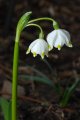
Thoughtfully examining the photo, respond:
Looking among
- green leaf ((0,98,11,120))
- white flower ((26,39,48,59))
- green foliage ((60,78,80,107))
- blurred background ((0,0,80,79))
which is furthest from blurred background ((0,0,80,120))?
white flower ((26,39,48,59))

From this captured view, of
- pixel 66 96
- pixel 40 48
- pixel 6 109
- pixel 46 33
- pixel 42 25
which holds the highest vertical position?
pixel 42 25

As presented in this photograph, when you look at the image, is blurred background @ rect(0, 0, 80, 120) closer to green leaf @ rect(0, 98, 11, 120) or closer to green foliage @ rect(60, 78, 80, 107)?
green foliage @ rect(60, 78, 80, 107)

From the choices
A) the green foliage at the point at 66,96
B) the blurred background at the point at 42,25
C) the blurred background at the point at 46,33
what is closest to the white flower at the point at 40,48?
the blurred background at the point at 46,33

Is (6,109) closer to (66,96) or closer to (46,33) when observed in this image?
(66,96)

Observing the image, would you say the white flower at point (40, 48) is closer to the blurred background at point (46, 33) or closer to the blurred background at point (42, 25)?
the blurred background at point (46, 33)

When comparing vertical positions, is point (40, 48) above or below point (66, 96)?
below

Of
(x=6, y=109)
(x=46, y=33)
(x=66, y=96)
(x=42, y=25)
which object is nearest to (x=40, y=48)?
(x=6, y=109)

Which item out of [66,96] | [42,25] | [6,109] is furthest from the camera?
[42,25]

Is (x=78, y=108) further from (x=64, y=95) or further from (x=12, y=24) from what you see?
(x=12, y=24)

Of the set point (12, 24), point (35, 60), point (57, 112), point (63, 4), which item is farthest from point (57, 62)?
point (63, 4)
